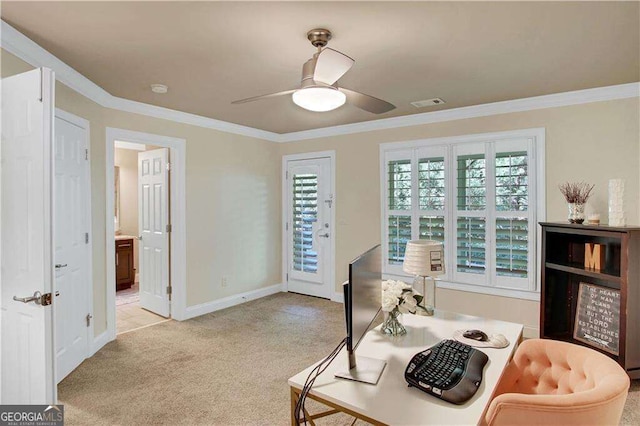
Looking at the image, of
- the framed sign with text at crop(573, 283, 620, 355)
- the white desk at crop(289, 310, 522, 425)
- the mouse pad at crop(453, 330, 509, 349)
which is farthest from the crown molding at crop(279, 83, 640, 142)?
the mouse pad at crop(453, 330, 509, 349)

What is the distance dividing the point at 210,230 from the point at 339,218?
5.55ft

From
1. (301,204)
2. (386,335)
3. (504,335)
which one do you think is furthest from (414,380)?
(301,204)

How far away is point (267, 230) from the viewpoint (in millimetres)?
5312

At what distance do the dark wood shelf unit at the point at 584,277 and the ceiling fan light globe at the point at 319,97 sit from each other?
7.61ft

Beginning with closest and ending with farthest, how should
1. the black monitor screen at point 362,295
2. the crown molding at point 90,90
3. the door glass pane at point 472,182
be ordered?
the black monitor screen at point 362,295
the crown molding at point 90,90
the door glass pane at point 472,182

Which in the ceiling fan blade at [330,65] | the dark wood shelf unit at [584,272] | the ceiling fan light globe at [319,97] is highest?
the ceiling fan blade at [330,65]

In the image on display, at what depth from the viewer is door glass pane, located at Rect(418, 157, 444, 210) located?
4102 mm

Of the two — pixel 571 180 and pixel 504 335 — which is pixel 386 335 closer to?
pixel 504 335

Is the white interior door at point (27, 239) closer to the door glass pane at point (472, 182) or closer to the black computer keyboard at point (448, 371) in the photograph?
the black computer keyboard at point (448, 371)

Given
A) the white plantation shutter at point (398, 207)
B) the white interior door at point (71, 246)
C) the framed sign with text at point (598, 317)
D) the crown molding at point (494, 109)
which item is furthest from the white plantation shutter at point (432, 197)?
the white interior door at point (71, 246)

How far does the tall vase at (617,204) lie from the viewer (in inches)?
111

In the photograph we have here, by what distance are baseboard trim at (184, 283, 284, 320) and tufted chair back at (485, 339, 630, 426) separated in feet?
11.6

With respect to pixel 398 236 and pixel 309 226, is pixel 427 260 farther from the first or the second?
pixel 309 226

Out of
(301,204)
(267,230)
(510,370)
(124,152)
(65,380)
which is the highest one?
(124,152)
